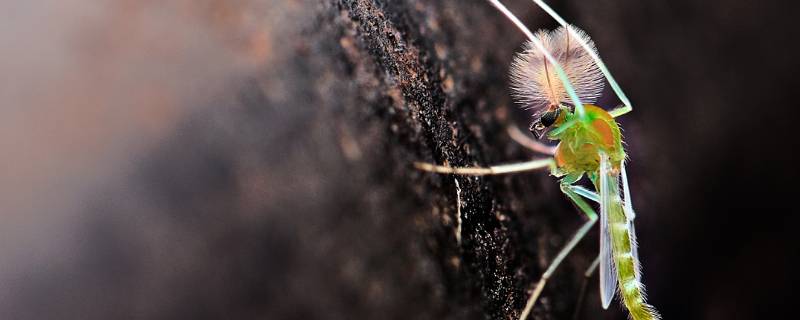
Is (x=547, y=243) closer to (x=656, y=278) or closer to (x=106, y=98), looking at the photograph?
(x=656, y=278)

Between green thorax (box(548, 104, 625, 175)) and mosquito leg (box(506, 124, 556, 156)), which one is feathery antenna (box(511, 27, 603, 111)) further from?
mosquito leg (box(506, 124, 556, 156))

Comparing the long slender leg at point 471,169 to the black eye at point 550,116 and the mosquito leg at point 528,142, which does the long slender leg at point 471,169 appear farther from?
the mosquito leg at point 528,142

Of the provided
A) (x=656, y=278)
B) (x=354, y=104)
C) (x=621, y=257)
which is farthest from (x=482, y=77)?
(x=656, y=278)

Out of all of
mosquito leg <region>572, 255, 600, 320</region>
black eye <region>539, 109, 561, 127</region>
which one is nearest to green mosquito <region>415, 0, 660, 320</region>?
black eye <region>539, 109, 561, 127</region>

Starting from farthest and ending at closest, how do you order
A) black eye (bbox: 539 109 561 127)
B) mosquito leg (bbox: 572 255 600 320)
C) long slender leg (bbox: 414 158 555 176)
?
mosquito leg (bbox: 572 255 600 320)
black eye (bbox: 539 109 561 127)
long slender leg (bbox: 414 158 555 176)

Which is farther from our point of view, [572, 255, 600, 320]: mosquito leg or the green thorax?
[572, 255, 600, 320]: mosquito leg

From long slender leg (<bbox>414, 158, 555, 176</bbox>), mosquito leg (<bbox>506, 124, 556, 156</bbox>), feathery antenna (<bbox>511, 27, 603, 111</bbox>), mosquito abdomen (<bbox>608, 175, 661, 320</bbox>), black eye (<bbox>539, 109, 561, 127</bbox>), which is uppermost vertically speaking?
mosquito leg (<bbox>506, 124, 556, 156</bbox>)

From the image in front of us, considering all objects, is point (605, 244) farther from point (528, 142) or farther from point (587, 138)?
point (528, 142)

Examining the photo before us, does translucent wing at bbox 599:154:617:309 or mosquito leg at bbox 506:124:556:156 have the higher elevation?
mosquito leg at bbox 506:124:556:156
